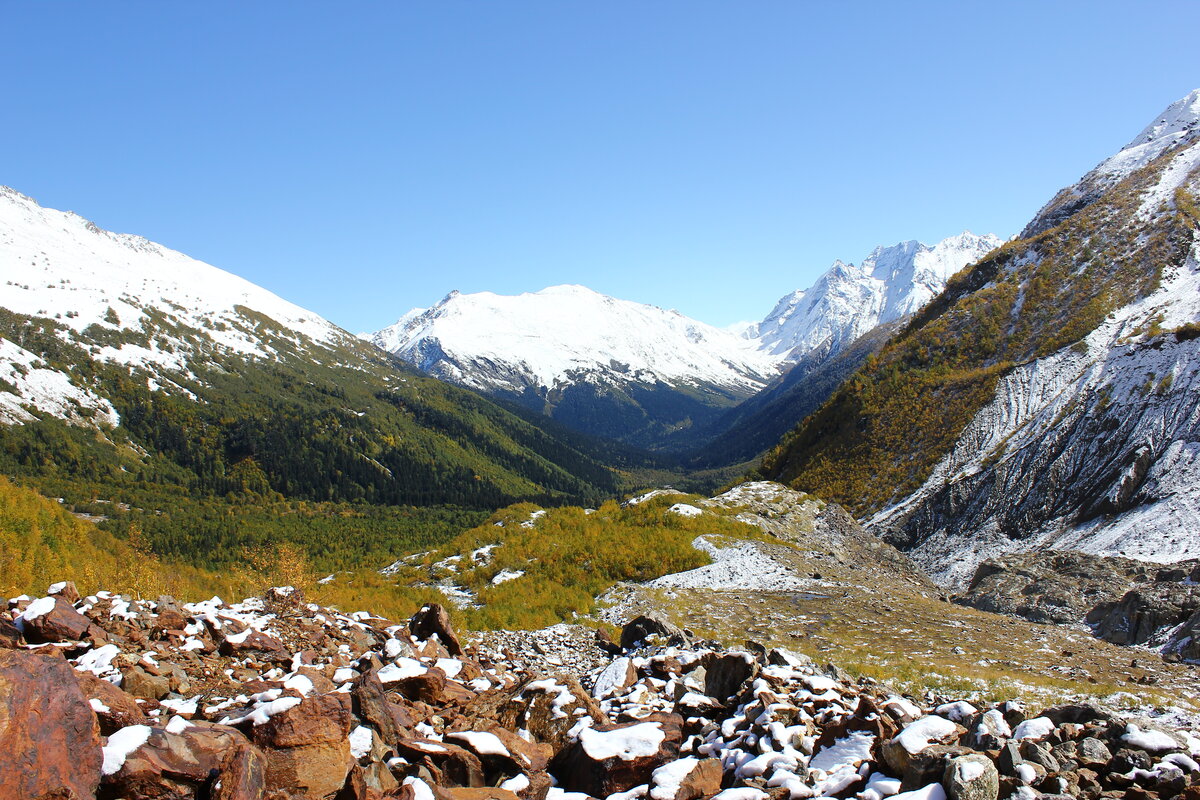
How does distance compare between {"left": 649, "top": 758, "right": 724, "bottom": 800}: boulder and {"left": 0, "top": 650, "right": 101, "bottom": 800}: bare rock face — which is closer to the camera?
{"left": 0, "top": 650, "right": 101, "bottom": 800}: bare rock face

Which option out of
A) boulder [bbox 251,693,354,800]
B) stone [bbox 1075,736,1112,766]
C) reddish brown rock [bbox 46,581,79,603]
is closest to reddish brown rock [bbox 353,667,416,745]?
boulder [bbox 251,693,354,800]

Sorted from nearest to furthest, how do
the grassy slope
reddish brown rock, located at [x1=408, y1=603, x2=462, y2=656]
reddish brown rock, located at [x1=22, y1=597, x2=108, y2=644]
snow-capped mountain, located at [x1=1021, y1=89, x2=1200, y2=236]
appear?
1. reddish brown rock, located at [x1=22, y1=597, x2=108, y2=644]
2. reddish brown rock, located at [x1=408, y1=603, x2=462, y2=656]
3. the grassy slope
4. snow-capped mountain, located at [x1=1021, y1=89, x2=1200, y2=236]

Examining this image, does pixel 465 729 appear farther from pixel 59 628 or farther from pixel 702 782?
pixel 59 628

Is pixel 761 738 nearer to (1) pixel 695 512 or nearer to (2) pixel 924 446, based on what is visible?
(1) pixel 695 512

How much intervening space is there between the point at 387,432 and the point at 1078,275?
185536 millimetres

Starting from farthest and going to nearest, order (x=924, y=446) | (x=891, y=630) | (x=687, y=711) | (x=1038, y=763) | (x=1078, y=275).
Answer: (x=1078, y=275) → (x=924, y=446) → (x=891, y=630) → (x=687, y=711) → (x=1038, y=763)

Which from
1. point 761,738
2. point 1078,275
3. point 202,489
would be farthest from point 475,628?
point 202,489

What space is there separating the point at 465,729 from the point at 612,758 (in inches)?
108

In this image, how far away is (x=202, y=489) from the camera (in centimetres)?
15050

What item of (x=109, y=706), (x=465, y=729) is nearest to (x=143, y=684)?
(x=109, y=706)

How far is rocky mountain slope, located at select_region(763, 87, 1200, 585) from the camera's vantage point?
3434 cm

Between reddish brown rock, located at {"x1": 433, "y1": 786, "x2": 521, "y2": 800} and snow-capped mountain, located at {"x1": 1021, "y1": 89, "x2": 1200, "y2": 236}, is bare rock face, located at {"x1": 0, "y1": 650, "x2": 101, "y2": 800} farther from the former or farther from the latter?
snow-capped mountain, located at {"x1": 1021, "y1": 89, "x2": 1200, "y2": 236}

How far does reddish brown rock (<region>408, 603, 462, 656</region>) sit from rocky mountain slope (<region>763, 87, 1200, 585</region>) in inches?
1242

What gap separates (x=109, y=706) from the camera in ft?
25.1
